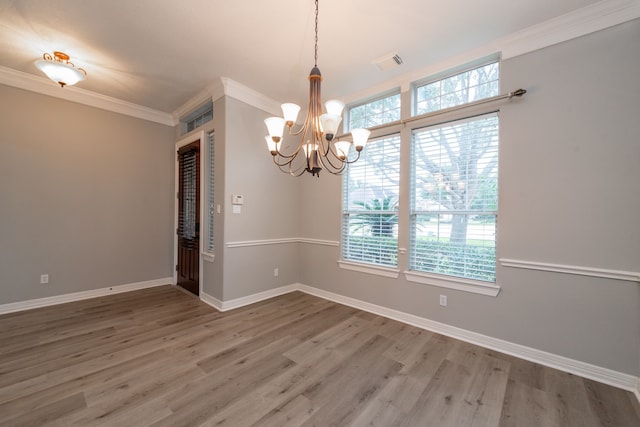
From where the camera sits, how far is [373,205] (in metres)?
3.47

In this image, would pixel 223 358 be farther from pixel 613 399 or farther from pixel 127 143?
pixel 127 143

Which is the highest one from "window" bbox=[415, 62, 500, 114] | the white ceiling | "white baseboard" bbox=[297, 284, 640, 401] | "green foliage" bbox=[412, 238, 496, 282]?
the white ceiling

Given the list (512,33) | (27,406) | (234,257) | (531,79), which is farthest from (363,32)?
(27,406)

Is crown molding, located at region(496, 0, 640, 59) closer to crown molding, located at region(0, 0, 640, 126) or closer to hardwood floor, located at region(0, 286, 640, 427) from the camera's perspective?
crown molding, located at region(0, 0, 640, 126)

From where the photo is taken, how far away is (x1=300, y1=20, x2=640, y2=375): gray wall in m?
1.99

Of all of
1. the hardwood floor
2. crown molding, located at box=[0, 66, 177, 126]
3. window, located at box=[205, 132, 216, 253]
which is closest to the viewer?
the hardwood floor

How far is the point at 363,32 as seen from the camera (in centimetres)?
241

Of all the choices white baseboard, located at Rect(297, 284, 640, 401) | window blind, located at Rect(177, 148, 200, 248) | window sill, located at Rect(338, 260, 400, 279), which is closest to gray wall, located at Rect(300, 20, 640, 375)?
white baseboard, located at Rect(297, 284, 640, 401)

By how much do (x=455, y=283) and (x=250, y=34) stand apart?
323cm

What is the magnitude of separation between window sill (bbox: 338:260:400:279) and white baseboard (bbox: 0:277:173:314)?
3181 millimetres

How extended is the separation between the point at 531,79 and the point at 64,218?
18.9 feet

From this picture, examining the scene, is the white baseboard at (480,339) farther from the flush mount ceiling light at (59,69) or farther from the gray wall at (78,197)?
the flush mount ceiling light at (59,69)

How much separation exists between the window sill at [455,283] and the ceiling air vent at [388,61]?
238cm

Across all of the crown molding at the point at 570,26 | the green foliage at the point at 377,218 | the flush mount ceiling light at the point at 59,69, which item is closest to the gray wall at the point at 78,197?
the flush mount ceiling light at the point at 59,69
